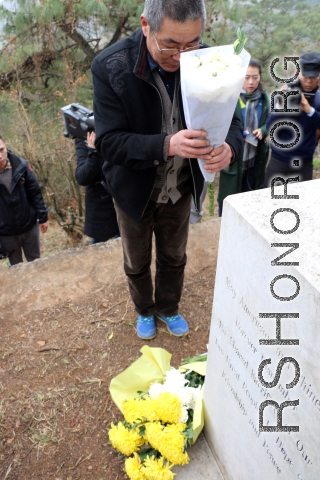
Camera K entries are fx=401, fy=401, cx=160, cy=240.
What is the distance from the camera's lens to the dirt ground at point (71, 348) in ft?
6.24

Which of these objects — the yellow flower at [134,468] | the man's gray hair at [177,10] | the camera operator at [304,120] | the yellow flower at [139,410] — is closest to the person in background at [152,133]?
the man's gray hair at [177,10]

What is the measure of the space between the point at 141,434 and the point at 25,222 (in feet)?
7.21

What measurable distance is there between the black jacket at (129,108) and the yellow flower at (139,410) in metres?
1.00

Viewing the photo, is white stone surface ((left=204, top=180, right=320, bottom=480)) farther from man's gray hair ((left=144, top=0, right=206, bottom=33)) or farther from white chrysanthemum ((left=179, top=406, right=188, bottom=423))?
man's gray hair ((left=144, top=0, right=206, bottom=33))

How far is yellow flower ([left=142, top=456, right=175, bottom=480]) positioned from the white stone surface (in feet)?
0.97

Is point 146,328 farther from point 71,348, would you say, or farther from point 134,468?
point 134,468

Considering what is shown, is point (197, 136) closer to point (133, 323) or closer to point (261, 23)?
point (133, 323)

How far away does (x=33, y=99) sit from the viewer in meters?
6.61

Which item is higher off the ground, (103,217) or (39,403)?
(103,217)

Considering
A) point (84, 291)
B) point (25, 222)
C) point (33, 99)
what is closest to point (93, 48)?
point (33, 99)

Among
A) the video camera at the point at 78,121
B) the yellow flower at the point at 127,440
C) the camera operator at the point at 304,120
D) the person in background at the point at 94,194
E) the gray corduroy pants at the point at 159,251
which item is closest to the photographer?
the yellow flower at the point at 127,440

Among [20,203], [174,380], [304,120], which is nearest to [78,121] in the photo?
A: [20,203]

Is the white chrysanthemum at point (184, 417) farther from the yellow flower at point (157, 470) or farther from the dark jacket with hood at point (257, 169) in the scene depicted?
the dark jacket with hood at point (257, 169)

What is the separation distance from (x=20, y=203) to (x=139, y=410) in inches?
83.9
